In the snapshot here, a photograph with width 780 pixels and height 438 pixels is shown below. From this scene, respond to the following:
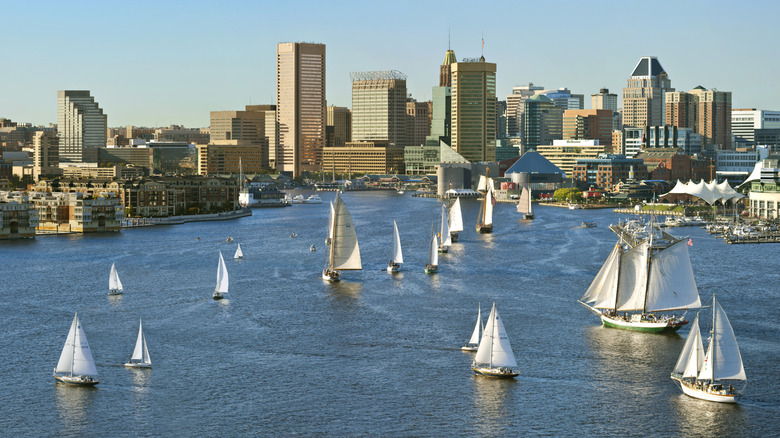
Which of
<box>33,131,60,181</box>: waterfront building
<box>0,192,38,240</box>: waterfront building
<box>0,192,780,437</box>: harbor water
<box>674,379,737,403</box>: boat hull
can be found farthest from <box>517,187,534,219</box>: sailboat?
<box>33,131,60,181</box>: waterfront building

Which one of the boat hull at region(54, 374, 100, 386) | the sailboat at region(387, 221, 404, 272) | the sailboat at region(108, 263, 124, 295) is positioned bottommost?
the boat hull at region(54, 374, 100, 386)

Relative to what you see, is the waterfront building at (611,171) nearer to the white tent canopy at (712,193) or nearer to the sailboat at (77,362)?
the white tent canopy at (712,193)

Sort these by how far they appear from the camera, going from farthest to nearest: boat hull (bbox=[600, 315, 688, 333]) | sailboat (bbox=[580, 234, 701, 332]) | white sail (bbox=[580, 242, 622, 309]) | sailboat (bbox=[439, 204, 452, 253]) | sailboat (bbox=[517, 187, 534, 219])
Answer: sailboat (bbox=[517, 187, 534, 219]) → sailboat (bbox=[439, 204, 452, 253]) → white sail (bbox=[580, 242, 622, 309]) → sailboat (bbox=[580, 234, 701, 332]) → boat hull (bbox=[600, 315, 688, 333])

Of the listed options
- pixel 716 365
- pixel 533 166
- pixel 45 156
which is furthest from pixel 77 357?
pixel 45 156

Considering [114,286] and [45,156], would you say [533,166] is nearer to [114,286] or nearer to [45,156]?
[45,156]

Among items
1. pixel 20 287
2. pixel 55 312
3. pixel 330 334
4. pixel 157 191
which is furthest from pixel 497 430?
pixel 157 191

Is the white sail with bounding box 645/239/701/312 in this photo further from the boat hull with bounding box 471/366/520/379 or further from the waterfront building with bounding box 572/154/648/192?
the waterfront building with bounding box 572/154/648/192
